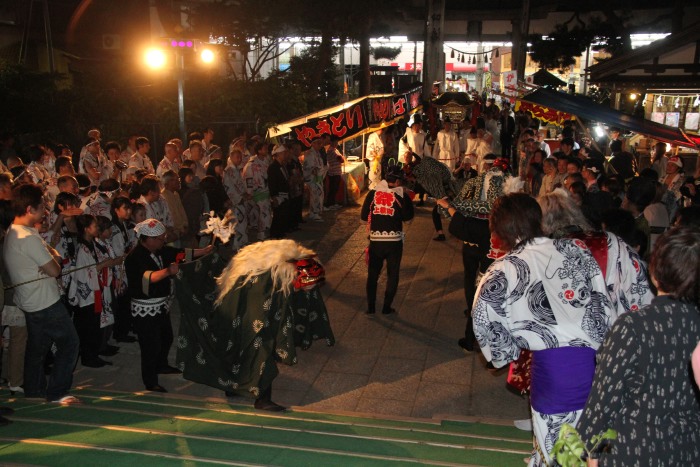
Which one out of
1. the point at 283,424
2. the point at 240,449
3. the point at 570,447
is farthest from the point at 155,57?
the point at 570,447

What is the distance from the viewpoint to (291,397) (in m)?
6.54

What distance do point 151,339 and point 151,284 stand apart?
0.56 meters

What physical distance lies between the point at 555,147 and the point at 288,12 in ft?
33.7

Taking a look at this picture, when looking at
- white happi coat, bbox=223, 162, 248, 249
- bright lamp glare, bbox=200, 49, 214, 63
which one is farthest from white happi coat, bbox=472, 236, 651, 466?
bright lamp glare, bbox=200, 49, 214, 63

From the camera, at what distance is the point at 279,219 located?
12578 millimetres

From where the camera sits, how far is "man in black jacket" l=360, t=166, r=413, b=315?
27.1 ft

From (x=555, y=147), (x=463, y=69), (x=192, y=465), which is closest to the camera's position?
(x=192, y=465)

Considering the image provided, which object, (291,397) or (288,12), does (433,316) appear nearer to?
(291,397)

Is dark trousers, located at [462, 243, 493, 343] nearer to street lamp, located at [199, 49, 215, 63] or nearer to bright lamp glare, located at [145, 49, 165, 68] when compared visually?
bright lamp glare, located at [145, 49, 165, 68]

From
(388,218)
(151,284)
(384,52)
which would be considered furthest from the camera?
(384,52)

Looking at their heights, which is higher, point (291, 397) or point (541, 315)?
point (541, 315)

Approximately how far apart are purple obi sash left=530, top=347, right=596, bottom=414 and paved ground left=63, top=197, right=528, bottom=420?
8.14 ft

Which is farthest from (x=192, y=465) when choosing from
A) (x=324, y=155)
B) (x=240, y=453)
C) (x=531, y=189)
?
(x=324, y=155)

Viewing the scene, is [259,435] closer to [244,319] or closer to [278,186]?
[244,319]
